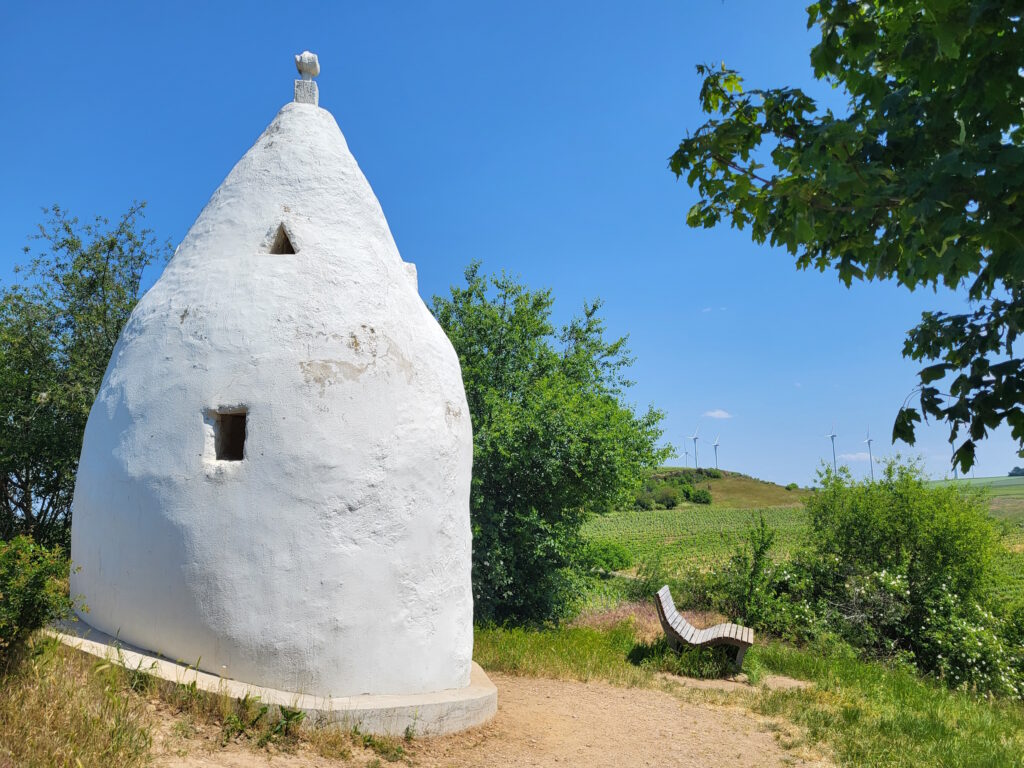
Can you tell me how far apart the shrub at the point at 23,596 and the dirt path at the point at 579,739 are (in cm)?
124

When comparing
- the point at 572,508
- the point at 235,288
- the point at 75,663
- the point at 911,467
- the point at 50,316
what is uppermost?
the point at 50,316

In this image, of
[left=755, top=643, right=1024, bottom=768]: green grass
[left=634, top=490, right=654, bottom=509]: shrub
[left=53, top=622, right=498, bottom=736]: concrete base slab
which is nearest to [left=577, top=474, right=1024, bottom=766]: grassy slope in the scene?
[left=755, top=643, right=1024, bottom=768]: green grass

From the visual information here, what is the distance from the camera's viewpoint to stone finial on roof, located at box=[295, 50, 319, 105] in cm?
846

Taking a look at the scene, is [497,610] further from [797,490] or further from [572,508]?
[797,490]

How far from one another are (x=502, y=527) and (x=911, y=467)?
10.2 m

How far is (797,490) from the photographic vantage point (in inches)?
3627

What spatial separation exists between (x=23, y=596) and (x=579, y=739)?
195 inches

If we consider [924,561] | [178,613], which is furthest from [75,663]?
[924,561]

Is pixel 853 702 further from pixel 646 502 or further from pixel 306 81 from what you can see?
pixel 646 502

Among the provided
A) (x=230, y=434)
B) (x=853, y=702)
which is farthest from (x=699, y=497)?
(x=230, y=434)

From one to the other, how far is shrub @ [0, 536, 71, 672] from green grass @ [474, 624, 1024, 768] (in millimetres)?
5955

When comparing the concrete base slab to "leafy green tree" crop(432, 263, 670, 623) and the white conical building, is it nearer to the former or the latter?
the white conical building

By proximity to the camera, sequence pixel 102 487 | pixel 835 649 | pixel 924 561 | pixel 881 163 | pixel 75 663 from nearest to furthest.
→ pixel 881 163
pixel 75 663
pixel 102 487
pixel 835 649
pixel 924 561

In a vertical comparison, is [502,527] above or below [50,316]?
below
